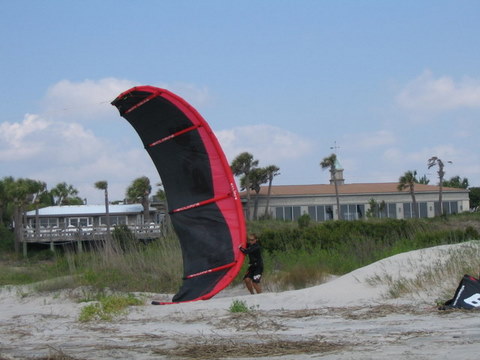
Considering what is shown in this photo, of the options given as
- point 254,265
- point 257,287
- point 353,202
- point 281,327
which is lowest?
point 281,327

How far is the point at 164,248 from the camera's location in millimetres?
15492

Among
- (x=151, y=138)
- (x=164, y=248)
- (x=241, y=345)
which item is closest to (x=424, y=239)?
(x=164, y=248)

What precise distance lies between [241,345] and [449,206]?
43.5 metres

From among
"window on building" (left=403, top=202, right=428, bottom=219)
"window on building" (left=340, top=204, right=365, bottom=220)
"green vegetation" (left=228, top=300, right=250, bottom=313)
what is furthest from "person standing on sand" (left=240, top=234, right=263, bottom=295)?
"window on building" (left=403, top=202, right=428, bottom=219)

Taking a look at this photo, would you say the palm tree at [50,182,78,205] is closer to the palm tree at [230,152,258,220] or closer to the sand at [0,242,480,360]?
the palm tree at [230,152,258,220]

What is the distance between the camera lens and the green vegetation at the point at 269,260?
14.0 meters

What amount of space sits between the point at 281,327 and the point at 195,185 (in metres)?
3.87

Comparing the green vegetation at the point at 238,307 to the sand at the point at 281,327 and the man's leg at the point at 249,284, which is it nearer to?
the sand at the point at 281,327

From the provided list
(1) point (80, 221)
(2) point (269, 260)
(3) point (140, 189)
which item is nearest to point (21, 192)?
(1) point (80, 221)

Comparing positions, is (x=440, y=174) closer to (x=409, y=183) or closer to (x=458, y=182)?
(x=409, y=183)

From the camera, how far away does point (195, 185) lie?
12.1 meters

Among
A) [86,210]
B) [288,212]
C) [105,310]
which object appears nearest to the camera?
[105,310]

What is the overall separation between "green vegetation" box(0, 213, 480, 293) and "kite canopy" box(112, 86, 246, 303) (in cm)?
181

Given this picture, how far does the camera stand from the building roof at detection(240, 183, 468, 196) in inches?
1897
